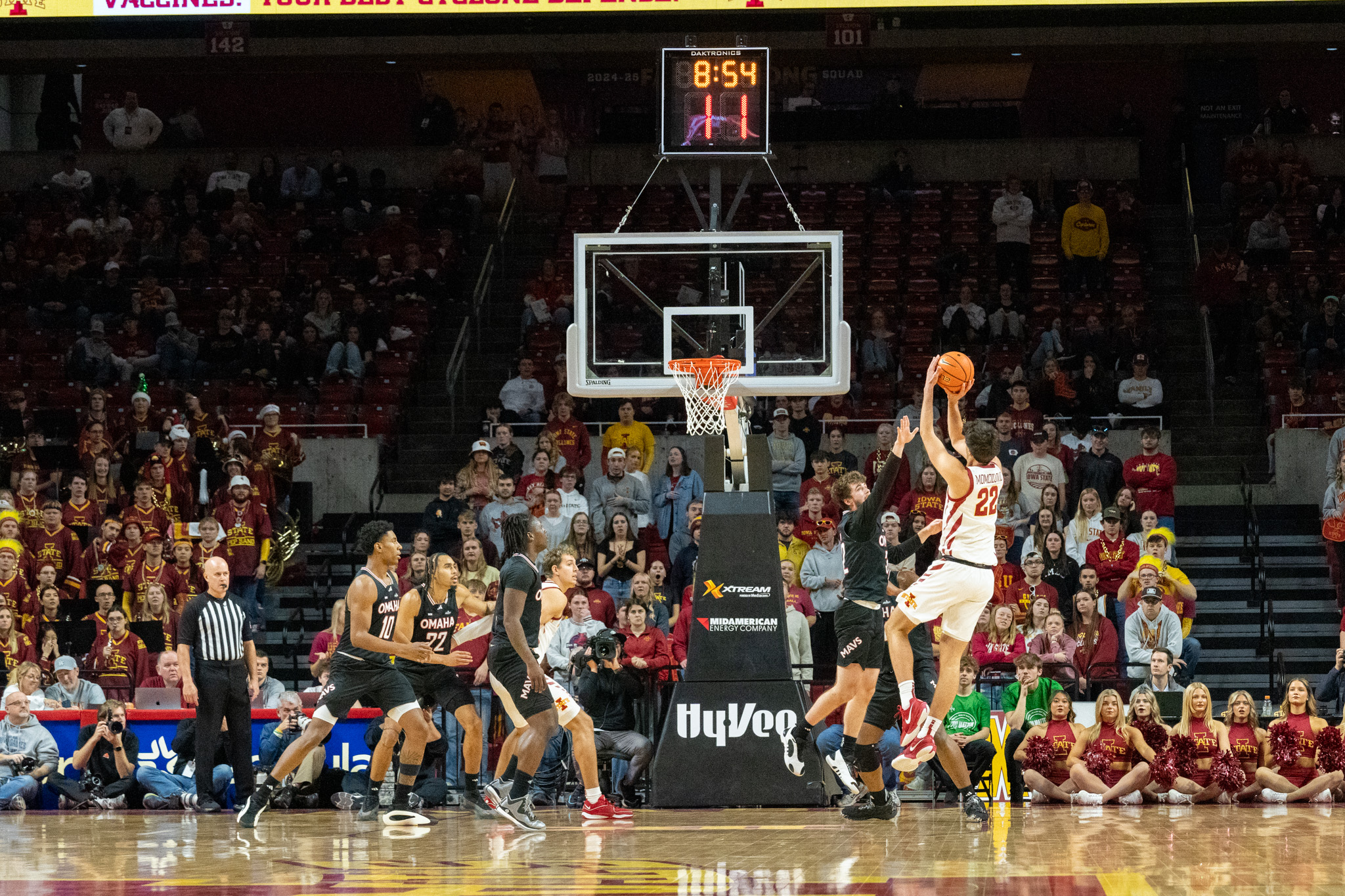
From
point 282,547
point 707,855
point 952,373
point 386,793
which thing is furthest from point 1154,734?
point 282,547

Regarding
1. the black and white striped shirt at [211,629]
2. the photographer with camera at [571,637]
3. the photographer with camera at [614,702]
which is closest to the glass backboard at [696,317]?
the photographer with camera at [614,702]

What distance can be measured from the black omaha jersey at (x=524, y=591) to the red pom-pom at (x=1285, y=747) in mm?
5817

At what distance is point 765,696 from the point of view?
41.0ft

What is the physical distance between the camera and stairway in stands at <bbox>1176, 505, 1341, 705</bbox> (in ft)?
55.6

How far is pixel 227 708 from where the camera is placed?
1275cm

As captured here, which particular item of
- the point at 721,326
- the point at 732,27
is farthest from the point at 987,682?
the point at 732,27

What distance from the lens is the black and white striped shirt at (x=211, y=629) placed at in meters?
12.6

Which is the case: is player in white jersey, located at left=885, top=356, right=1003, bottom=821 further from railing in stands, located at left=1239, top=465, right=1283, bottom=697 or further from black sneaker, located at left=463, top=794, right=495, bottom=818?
railing in stands, located at left=1239, top=465, right=1283, bottom=697

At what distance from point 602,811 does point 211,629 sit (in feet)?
10.5

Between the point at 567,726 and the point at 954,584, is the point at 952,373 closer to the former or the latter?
the point at 954,584

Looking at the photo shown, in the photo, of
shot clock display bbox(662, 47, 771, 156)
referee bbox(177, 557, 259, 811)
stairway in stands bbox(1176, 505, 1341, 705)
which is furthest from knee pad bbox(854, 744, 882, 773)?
stairway in stands bbox(1176, 505, 1341, 705)

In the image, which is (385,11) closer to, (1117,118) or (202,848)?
(202,848)

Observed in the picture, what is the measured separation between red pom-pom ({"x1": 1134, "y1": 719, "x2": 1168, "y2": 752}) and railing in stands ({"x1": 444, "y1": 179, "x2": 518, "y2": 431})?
10306 mm

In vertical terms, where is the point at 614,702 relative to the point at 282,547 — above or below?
below
